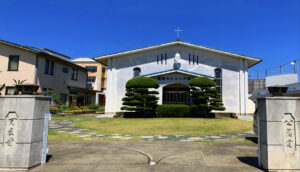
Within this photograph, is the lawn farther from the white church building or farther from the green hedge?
the white church building

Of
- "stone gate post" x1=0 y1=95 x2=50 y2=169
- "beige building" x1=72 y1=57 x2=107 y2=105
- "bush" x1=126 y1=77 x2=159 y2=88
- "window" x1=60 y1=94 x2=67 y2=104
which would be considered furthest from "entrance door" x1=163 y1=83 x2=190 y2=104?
"beige building" x1=72 y1=57 x2=107 y2=105

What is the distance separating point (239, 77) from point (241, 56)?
2.24m

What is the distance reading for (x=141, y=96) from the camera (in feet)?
56.5

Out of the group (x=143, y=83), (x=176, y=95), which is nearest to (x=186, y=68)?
(x=176, y=95)

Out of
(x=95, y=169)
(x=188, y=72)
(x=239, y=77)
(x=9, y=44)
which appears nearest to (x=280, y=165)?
(x=95, y=169)

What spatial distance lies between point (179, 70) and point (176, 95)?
277 cm

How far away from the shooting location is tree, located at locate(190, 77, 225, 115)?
17141 mm

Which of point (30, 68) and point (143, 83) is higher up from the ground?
point (30, 68)

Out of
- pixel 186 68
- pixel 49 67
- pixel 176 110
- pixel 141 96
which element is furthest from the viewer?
pixel 49 67

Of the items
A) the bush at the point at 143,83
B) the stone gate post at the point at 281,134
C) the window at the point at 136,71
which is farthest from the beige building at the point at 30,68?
the stone gate post at the point at 281,134

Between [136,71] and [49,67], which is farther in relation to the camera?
[49,67]

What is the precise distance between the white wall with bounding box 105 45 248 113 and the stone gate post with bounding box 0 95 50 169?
1591 cm

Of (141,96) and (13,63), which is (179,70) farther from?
(13,63)

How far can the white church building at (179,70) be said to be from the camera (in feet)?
63.2
